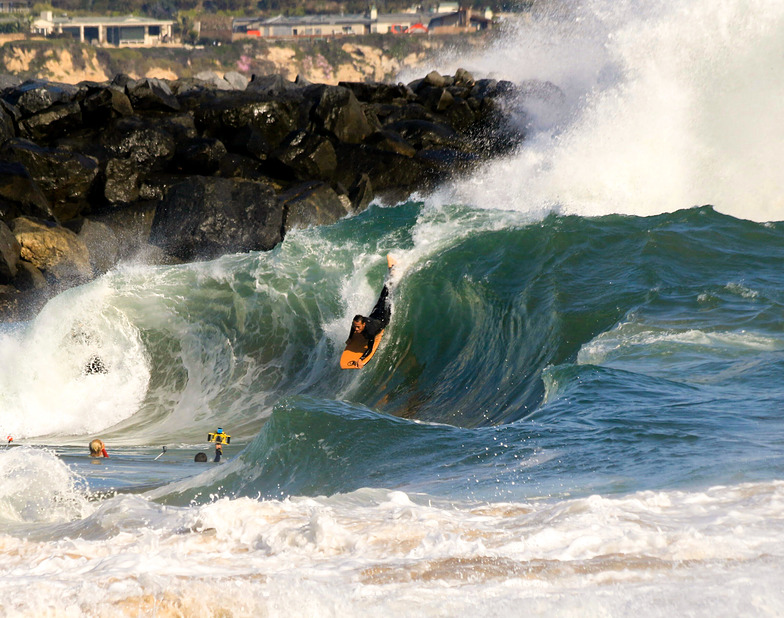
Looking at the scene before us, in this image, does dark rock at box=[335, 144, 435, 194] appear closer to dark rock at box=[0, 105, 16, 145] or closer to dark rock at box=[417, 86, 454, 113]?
dark rock at box=[417, 86, 454, 113]

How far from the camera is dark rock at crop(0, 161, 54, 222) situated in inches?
651

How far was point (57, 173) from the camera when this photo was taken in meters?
18.1

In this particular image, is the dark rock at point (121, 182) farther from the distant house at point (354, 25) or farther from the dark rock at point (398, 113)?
the distant house at point (354, 25)

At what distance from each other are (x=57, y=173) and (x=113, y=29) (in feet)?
325

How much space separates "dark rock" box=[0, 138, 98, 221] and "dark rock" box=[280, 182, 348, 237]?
4306 mm

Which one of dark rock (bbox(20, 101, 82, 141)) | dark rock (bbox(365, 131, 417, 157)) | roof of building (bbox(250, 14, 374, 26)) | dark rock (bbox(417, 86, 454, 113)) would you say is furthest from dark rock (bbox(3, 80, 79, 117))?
roof of building (bbox(250, 14, 374, 26))

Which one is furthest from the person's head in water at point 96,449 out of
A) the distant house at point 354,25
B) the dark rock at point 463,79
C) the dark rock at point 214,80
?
the distant house at point 354,25

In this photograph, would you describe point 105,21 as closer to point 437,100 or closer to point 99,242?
point 437,100

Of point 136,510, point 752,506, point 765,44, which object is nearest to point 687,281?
point 752,506

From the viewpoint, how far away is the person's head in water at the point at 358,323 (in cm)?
1034

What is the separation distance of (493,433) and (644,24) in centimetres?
1561

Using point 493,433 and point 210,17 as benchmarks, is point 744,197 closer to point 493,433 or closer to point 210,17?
point 493,433

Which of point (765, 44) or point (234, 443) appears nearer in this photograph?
point (234, 443)

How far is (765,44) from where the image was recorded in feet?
58.0
